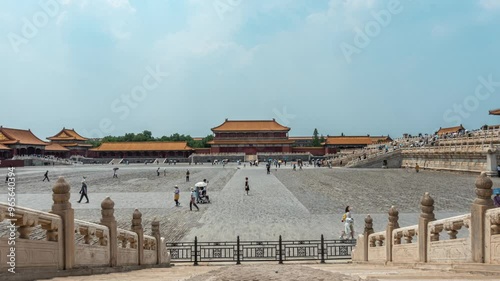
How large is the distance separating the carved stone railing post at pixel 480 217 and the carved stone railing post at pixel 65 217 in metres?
5.69

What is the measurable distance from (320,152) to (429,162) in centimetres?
3919

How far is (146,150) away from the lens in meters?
76.4

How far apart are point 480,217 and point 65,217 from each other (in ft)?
19.2

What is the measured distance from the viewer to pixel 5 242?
4.29 m

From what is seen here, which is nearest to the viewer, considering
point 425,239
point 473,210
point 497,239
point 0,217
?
point 0,217

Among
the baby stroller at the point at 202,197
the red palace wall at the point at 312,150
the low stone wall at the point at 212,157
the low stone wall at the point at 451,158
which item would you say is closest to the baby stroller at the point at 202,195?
the baby stroller at the point at 202,197

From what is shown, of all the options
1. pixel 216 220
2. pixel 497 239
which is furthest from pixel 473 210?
pixel 216 220

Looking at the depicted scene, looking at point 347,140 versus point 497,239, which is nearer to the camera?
point 497,239

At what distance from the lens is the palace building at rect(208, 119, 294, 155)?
252 feet

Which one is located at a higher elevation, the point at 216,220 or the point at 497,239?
the point at 497,239

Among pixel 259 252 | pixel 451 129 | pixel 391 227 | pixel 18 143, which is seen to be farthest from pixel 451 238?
pixel 451 129

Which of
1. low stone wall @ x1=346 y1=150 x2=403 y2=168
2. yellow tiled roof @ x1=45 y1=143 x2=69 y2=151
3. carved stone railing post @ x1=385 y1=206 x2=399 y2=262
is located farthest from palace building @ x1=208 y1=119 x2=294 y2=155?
carved stone railing post @ x1=385 y1=206 x2=399 y2=262

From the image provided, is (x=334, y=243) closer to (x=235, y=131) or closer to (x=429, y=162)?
(x=429, y=162)

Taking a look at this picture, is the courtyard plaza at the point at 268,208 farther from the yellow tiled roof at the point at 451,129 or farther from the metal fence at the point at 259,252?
the yellow tiled roof at the point at 451,129
